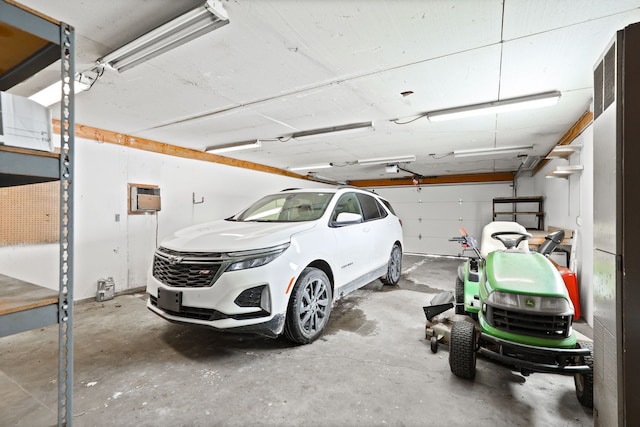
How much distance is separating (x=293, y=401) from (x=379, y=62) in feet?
8.83

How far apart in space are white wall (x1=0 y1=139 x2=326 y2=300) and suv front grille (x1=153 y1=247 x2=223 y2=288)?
2.45 m

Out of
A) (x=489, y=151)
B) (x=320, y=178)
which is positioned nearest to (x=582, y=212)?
(x=489, y=151)

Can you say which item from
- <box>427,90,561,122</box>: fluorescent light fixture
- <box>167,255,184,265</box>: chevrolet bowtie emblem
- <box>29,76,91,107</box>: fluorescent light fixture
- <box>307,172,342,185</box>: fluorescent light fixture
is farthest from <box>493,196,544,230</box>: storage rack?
<box>29,76,91,107</box>: fluorescent light fixture

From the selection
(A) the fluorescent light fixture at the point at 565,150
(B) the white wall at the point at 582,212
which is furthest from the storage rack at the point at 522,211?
(A) the fluorescent light fixture at the point at 565,150

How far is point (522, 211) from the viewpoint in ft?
26.8

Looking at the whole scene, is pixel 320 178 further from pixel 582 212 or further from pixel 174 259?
pixel 174 259

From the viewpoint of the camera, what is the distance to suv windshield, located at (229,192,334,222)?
340 cm

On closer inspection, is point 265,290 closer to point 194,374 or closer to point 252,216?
point 194,374

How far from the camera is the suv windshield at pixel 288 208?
3.40 metres

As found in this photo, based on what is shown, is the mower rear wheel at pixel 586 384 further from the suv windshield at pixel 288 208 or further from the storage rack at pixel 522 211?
the storage rack at pixel 522 211

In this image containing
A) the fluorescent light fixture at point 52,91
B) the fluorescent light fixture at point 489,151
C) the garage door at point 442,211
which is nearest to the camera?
the fluorescent light fixture at point 52,91

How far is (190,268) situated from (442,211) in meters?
8.88

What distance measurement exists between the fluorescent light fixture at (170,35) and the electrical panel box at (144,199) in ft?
9.03

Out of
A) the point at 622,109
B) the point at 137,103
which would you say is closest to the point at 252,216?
the point at 137,103
